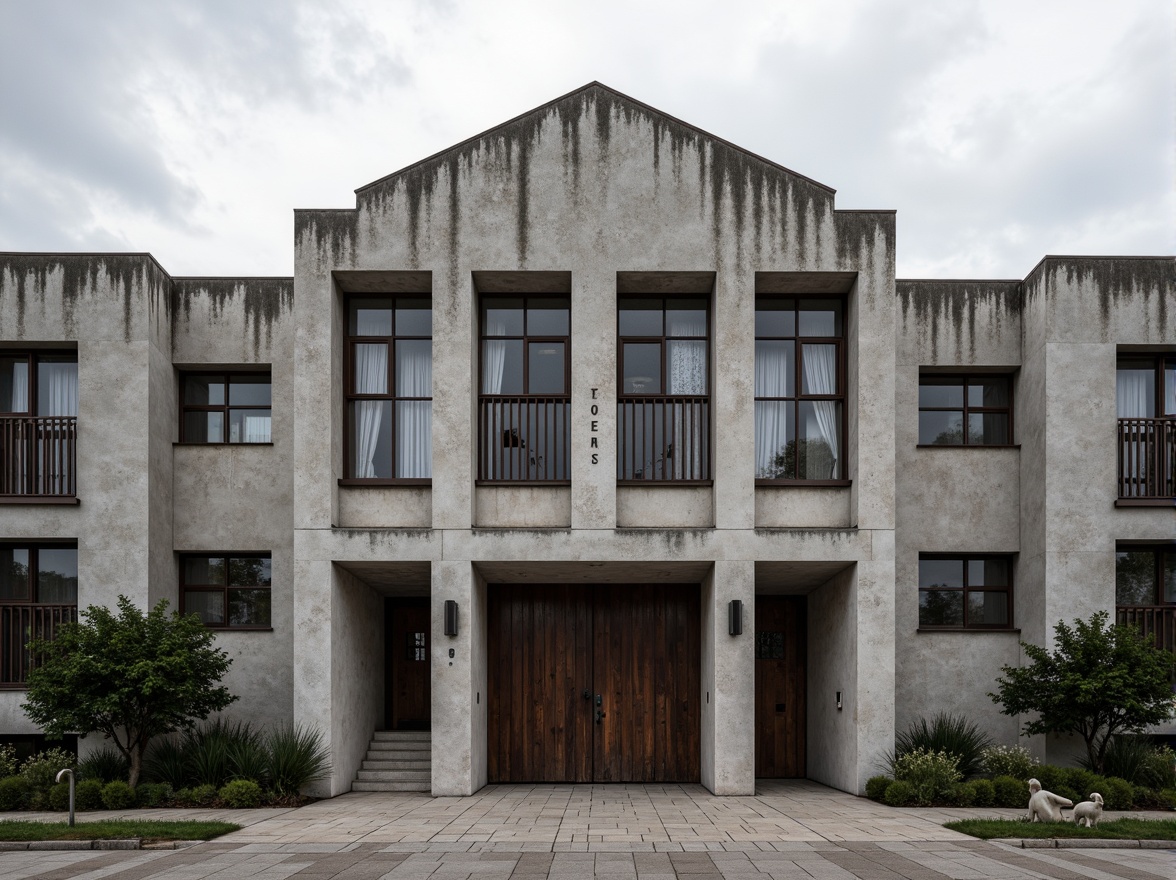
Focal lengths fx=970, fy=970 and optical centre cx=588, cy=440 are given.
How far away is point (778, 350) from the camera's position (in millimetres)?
16500

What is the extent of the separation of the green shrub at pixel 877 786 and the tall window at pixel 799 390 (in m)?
4.69

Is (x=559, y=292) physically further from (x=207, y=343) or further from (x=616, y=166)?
(x=207, y=343)

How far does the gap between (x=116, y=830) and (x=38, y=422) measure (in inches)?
311

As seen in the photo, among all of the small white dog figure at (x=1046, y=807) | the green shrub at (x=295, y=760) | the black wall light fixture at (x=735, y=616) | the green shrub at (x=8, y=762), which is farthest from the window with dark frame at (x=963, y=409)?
the green shrub at (x=8, y=762)

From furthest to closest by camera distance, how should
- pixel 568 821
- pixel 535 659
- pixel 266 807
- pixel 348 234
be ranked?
pixel 535 659, pixel 348 234, pixel 266 807, pixel 568 821

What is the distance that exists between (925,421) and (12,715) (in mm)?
16309

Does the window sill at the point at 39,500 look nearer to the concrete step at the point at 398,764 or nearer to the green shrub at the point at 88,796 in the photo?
the green shrub at the point at 88,796

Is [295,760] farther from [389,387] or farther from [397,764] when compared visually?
[389,387]

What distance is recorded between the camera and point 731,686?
49.4 ft

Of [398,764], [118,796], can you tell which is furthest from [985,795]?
[118,796]

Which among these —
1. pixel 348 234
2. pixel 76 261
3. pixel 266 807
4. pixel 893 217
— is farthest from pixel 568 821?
pixel 76 261

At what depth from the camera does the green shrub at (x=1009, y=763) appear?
1445 centimetres

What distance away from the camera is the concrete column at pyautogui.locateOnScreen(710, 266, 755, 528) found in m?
15.4

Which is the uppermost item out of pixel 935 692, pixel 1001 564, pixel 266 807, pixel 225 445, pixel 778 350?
pixel 778 350
